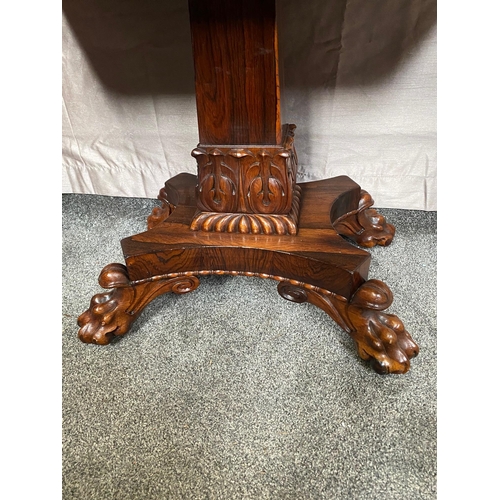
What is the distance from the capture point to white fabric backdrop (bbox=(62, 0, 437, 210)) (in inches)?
39.7

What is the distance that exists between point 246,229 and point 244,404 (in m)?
0.29

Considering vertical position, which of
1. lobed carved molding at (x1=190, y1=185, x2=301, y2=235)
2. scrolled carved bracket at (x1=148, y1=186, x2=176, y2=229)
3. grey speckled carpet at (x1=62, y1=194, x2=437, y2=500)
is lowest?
grey speckled carpet at (x1=62, y1=194, x2=437, y2=500)

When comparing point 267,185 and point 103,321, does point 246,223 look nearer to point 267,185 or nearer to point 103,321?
point 267,185

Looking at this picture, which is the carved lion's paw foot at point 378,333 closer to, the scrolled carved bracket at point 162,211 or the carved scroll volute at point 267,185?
the carved scroll volute at point 267,185

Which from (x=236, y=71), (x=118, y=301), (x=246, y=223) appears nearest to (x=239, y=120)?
(x=236, y=71)

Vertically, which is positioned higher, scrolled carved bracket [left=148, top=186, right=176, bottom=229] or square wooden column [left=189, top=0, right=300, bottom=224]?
square wooden column [left=189, top=0, right=300, bottom=224]

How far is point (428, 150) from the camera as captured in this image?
3.65ft

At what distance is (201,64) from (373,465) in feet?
2.02

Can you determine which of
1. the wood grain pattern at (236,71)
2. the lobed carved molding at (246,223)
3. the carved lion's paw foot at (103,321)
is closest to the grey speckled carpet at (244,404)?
the carved lion's paw foot at (103,321)

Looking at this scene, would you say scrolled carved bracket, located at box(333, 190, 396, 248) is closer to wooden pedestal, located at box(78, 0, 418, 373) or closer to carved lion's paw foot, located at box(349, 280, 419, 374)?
wooden pedestal, located at box(78, 0, 418, 373)

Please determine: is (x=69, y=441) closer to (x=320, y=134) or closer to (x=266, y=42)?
(x=266, y=42)

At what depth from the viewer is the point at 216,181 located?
A: 78 cm

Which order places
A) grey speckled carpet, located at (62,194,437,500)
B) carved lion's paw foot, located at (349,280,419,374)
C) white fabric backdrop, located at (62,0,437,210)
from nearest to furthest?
grey speckled carpet, located at (62,194,437,500), carved lion's paw foot, located at (349,280,419,374), white fabric backdrop, located at (62,0,437,210)

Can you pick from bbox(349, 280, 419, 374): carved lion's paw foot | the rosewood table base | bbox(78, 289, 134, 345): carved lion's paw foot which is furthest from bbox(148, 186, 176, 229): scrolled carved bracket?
bbox(349, 280, 419, 374): carved lion's paw foot
